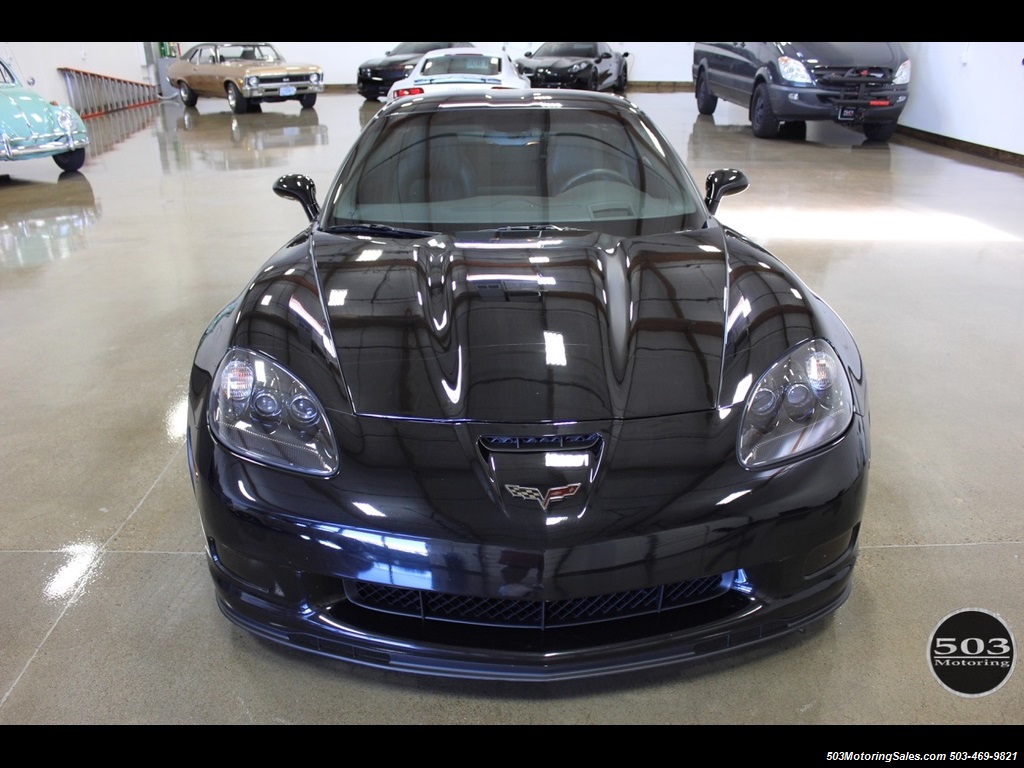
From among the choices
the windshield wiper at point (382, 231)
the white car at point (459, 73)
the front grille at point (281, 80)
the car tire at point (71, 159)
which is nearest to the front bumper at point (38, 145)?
the car tire at point (71, 159)

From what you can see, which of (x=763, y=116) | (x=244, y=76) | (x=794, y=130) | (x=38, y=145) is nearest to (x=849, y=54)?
(x=763, y=116)

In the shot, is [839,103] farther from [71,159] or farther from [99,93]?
[99,93]

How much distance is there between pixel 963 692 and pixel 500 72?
9955mm

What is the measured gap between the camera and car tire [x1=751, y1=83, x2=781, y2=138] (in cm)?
996

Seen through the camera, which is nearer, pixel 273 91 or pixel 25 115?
pixel 25 115

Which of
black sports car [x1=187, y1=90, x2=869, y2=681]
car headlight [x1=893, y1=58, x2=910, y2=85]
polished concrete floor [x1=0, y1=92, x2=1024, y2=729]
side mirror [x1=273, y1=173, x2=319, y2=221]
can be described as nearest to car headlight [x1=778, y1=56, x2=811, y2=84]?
car headlight [x1=893, y1=58, x2=910, y2=85]

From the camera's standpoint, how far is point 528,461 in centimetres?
158

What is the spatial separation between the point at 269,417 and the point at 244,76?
1413 centimetres

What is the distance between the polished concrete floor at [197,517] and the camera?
5.69 ft

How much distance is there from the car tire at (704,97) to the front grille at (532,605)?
1201 cm

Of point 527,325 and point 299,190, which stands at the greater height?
point 299,190

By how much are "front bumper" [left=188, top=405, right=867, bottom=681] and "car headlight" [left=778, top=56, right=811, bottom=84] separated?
8.77 metres
